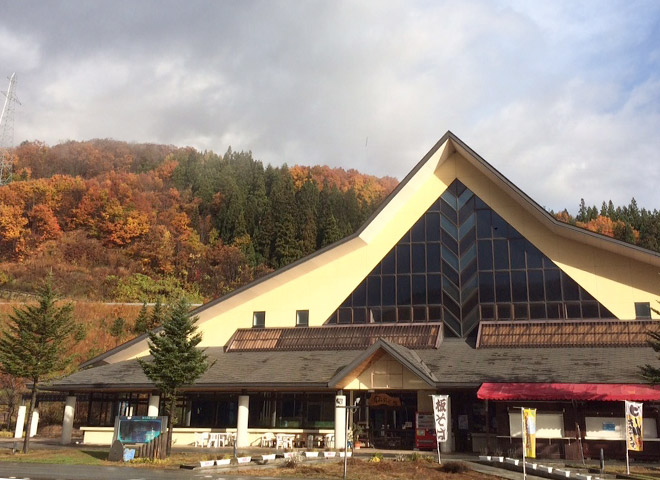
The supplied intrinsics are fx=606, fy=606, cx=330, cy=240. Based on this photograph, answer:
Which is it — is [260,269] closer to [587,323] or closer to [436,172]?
[436,172]

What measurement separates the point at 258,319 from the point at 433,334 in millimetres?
9090

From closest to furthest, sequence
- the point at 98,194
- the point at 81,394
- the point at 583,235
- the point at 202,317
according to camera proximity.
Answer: the point at 583,235 → the point at 81,394 → the point at 202,317 → the point at 98,194

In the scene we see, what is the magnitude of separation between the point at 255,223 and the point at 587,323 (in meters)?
64.6

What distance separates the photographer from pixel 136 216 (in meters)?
78.3

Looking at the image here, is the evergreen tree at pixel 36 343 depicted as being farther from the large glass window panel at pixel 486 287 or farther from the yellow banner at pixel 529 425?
the large glass window panel at pixel 486 287

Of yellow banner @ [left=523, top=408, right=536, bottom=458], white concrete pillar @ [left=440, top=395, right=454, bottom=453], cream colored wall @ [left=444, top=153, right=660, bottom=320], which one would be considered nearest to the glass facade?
cream colored wall @ [left=444, top=153, right=660, bottom=320]

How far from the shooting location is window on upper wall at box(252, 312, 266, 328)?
31156 mm

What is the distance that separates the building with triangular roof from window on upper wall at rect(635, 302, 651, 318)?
0.05m

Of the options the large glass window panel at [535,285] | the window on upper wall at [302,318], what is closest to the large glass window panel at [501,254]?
the large glass window panel at [535,285]

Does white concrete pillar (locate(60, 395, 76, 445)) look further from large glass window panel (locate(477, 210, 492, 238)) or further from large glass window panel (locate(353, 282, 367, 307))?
large glass window panel (locate(477, 210, 492, 238))

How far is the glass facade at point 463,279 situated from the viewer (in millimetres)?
27859

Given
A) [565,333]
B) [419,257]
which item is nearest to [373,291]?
[419,257]

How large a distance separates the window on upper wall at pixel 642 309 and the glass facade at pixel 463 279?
116cm

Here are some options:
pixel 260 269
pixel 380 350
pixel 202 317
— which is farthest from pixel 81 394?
pixel 260 269
